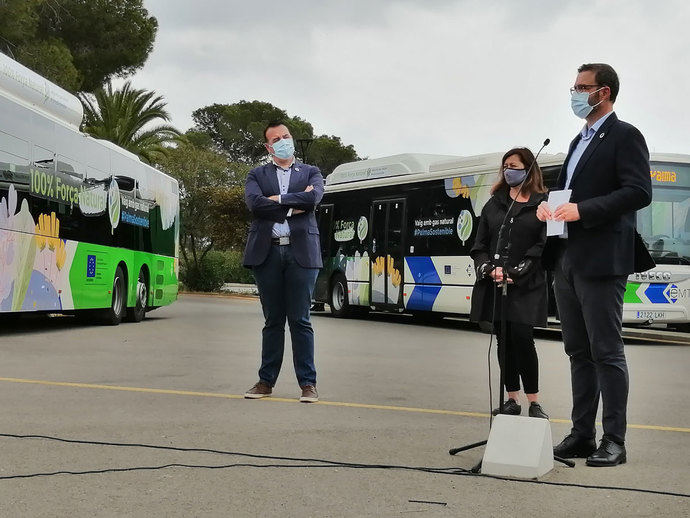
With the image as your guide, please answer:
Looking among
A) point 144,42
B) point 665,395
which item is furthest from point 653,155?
point 144,42

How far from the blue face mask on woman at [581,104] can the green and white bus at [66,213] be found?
30.7 ft

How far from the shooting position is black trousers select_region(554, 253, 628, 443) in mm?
5754

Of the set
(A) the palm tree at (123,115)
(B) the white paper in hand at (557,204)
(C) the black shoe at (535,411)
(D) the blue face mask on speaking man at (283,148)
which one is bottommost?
(C) the black shoe at (535,411)

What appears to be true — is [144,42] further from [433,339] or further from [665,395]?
[665,395]

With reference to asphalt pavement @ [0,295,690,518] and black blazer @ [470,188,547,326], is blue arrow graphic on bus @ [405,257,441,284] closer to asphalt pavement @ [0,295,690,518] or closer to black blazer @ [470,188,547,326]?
asphalt pavement @ [0,295,690,518]

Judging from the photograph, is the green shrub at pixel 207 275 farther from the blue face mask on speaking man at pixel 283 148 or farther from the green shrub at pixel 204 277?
the blue face mask on speaking man at pixel 283 148

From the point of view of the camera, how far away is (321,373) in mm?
10695

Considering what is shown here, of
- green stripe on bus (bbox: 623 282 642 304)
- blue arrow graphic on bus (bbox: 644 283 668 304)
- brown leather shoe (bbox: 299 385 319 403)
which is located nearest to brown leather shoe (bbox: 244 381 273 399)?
brown leather shoe (bbox: 299 385 319 403)

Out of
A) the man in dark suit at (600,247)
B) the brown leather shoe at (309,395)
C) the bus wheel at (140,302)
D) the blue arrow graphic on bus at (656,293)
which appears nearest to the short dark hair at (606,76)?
the man in dark suit at (600,247)

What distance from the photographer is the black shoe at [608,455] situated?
567cm

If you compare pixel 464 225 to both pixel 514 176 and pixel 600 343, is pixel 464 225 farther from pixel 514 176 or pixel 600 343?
pixel 600 343

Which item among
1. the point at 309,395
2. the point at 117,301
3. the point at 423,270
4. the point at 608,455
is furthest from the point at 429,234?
the point at 608,455

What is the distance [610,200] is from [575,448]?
1.36 meters

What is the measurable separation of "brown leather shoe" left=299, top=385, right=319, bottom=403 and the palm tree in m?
35.6
